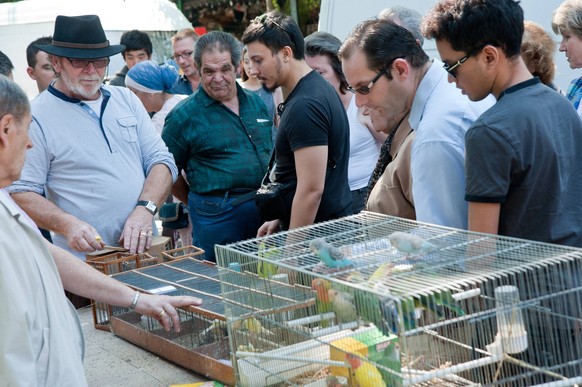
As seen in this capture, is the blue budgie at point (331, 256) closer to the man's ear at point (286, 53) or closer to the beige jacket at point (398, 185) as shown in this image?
the beige jacket at point (398, 185)

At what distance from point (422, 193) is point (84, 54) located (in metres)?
2.21

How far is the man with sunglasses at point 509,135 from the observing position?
2.01 metres

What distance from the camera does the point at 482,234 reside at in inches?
81.0

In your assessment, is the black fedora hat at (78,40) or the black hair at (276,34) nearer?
the black hair at (276,34)

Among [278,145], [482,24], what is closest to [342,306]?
[482,24]

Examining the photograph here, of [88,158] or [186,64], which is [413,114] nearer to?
[88,158]

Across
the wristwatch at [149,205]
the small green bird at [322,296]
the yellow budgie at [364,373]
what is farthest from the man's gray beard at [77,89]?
the yellow budgie at [364,373]

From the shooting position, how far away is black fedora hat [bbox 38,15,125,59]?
3.82 meters

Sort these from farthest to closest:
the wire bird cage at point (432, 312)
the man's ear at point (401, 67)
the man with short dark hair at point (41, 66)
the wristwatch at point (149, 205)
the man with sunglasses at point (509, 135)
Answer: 1. the man with short dark hair at point (41, 66)
2. the wristwatch at point (149, 205)
3. the man's ear at point (401, 67)
4. the man with sunglasses at point (509, 135)
5. the wire bird cage at point (432, 312)

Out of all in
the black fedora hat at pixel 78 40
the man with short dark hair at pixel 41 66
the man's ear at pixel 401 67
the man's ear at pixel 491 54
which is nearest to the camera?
the man's ear at pixel 491 54

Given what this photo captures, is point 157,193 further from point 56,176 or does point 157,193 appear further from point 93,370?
point 93,370

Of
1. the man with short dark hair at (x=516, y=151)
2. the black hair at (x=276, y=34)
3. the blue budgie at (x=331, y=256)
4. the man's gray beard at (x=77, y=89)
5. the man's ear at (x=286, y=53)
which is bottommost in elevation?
the blue budgie at (x=331, y=256)

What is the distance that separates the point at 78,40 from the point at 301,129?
52.0 inches

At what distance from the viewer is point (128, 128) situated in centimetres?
386
